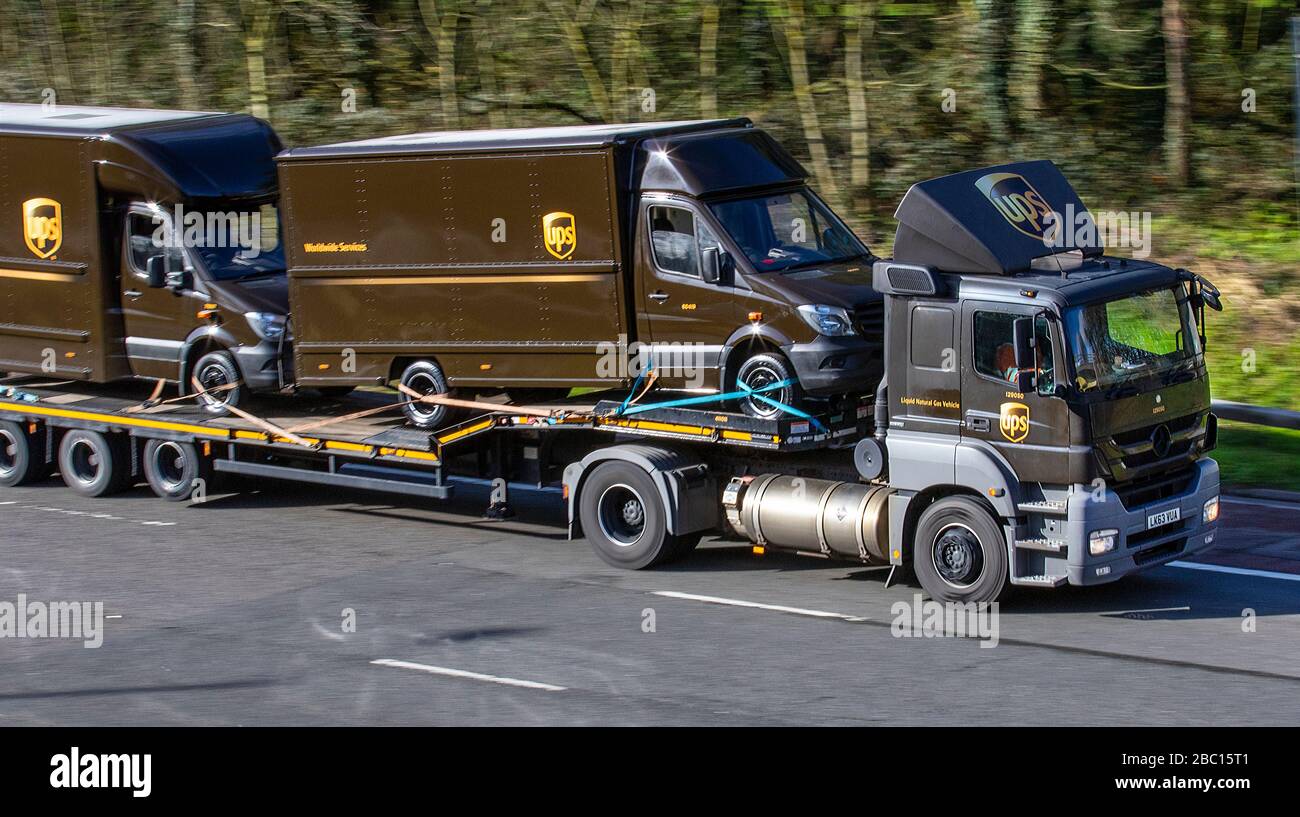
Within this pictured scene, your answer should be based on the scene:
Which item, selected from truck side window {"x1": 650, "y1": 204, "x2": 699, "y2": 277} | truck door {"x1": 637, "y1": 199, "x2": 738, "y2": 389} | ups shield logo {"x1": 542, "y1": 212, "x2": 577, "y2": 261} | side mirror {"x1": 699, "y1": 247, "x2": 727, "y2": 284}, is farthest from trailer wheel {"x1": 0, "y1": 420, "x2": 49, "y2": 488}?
side mirror {"x1": 699, "y1": 247, "x2": 727, "y2": 284}

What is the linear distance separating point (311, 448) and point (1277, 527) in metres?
9.14

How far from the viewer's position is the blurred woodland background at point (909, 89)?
2272 centimetres

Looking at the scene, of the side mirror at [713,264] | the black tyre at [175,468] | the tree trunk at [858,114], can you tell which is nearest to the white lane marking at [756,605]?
the side mirror at [713,264]

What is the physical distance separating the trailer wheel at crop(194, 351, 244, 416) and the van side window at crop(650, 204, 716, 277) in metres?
5.21

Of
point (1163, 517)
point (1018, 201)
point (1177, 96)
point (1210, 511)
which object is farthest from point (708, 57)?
point (1163, 517)

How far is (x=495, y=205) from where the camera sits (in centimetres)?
1407

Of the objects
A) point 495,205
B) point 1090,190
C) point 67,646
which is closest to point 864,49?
point 1090,190

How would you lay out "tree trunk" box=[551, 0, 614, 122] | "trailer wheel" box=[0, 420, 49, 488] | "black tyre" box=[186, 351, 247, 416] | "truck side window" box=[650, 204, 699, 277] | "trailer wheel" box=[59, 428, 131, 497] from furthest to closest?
"tree trunk" box=[551, 0, 614, 122] < "trailer wheel" box=[0, 420, 49, 488] < "trailer wheel" box=[59, 428, 131, 497] < "black tyre" box=[186, 351, 247, 416] < "truck side window" box=[650, 204, 699, 277]

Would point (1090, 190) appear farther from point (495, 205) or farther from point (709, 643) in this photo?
point (709, 643)

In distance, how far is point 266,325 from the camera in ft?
52.6

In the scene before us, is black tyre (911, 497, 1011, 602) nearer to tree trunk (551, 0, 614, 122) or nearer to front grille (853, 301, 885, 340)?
front grille (853, 301, 885, 340)

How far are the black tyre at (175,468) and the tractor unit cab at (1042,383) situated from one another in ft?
25.4

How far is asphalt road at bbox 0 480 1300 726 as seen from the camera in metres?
10.1

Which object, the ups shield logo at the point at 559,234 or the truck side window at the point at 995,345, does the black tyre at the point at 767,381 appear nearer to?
the truck side window at the point at 995,345
